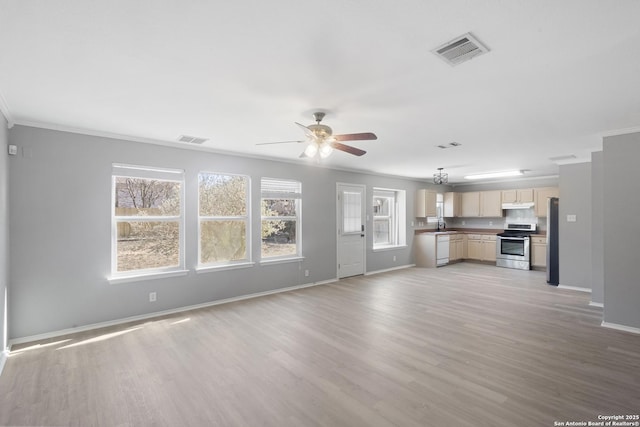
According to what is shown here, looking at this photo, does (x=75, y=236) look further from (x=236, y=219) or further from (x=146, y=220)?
(x=236, y=219)

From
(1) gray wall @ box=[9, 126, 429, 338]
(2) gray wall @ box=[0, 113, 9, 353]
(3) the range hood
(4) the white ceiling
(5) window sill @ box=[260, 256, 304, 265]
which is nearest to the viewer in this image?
(4) the white ceiling

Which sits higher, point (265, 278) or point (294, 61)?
point (294, 61)

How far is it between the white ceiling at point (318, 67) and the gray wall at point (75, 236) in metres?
0.31

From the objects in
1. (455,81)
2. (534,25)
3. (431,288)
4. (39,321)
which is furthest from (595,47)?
(39,321)

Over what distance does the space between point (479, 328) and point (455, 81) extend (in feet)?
9.64

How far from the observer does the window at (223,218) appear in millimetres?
4752

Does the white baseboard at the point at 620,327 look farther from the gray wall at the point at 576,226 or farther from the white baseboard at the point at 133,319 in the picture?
the white baseboard at the point at 133,319

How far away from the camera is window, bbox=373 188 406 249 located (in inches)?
305

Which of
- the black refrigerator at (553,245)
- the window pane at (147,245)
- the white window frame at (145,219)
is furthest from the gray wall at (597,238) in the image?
the window pane at (147,245)

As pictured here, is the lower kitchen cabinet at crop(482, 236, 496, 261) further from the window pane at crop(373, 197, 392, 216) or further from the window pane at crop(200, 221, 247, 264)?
the window pane at crop(200, 221, 247, 264)

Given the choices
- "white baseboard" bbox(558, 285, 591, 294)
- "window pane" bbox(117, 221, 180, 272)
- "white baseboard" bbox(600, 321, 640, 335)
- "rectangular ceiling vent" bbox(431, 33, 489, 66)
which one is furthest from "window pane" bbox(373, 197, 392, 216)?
"rectangular ceiling vent" bbox(431, 33, 489, 66)

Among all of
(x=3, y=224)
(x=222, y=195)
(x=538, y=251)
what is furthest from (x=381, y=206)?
(x=3, y=224)

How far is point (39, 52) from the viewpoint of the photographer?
6.49 ft

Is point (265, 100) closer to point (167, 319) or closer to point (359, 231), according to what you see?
point (167, 319)
